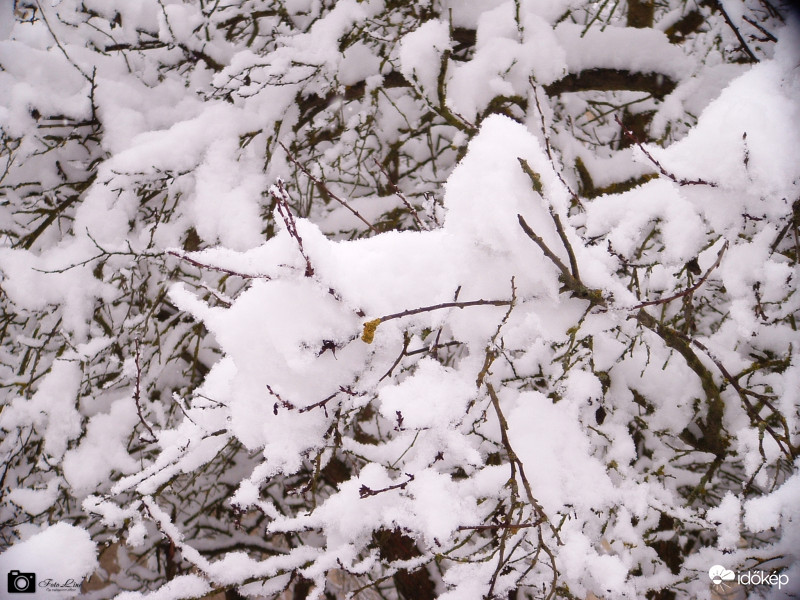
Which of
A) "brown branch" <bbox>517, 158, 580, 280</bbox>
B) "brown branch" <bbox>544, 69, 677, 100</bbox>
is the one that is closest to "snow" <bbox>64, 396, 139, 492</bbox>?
"brown branch" <bbox>517, 158, 580, 280</bbox>

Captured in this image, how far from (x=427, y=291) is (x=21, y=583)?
2618 mm

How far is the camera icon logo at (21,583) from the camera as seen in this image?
2.09 meters

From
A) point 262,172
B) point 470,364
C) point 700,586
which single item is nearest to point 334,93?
point 262,172

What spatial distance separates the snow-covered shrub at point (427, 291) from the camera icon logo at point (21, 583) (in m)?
0.12

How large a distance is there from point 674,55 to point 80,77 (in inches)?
141

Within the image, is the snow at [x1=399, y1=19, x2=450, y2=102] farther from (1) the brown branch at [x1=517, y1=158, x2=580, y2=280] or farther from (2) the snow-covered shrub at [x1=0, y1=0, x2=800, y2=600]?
(1) the brown branch at [x1=517, y1=158, x2=580, y2=280]

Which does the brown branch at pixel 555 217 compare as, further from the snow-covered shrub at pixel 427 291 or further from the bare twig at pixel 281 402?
the bare twig at pixel 281 402

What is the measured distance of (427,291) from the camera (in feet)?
3.74

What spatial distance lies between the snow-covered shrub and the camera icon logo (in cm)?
12

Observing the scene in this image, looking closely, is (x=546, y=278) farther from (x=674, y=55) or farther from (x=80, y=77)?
(x=80, y=77)

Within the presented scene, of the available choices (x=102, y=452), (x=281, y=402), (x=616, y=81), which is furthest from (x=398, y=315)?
(x=102, y=452)

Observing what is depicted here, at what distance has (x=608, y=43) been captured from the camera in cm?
270

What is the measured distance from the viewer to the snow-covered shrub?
1098 mm

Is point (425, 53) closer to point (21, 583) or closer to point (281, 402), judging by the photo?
point (281, 402)
